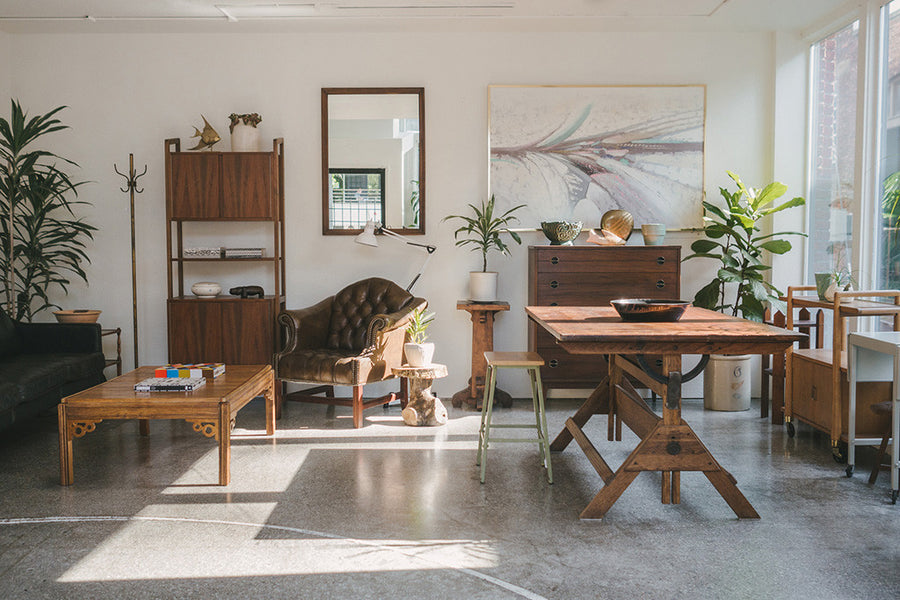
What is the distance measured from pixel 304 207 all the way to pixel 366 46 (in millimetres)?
1344

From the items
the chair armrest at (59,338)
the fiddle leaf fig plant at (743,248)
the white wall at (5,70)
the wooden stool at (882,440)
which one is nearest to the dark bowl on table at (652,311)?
the wooden stool at (882,440)

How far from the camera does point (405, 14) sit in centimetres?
543

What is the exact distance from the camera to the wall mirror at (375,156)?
595 cm

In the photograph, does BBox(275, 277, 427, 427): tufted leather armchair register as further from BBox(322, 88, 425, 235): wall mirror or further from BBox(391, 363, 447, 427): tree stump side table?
BBox(322, 88, 425, 235): wall mirror

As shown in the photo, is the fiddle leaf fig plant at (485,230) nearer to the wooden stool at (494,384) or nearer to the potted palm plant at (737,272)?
the potted palm plant at (737,272)

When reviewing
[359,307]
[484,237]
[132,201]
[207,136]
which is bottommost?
[359,307]

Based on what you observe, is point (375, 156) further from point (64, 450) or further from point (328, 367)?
point (64, 450)

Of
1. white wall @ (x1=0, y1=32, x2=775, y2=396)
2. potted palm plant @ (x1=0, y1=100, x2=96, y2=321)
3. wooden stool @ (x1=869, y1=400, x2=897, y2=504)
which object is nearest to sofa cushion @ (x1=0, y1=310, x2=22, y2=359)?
potted palm plant @ (x1=0, y1=100, x2=96, y2=321)

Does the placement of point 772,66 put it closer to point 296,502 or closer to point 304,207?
point 304,207

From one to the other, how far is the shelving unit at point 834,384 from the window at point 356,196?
307 cm

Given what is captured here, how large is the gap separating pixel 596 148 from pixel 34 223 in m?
4.26

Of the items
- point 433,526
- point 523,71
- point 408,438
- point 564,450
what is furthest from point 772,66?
point 433,526

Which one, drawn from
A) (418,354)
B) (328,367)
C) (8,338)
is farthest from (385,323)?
(8,338)

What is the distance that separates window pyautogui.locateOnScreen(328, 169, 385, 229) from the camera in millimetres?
5977
